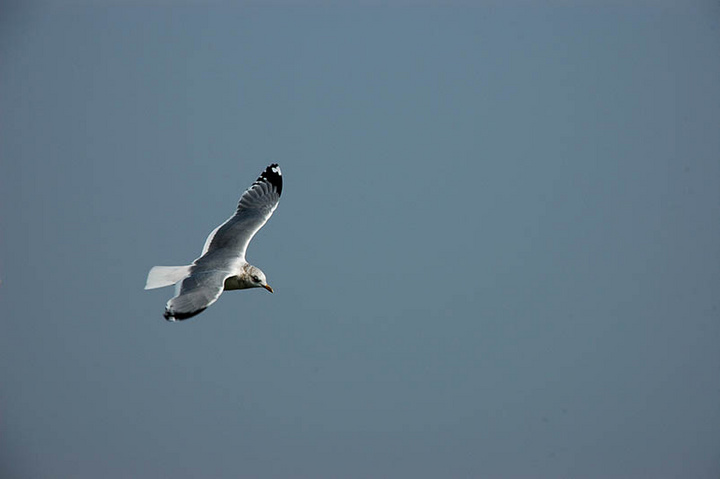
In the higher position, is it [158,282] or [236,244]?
[236,244]

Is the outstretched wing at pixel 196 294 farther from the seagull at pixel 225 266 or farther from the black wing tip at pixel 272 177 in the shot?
the black wing tip at pixel 272 177

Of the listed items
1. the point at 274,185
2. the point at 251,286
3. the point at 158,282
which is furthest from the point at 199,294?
the point at 274,185

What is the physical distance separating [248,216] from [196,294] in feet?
8.80

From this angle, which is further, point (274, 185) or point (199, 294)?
point (274, 185)

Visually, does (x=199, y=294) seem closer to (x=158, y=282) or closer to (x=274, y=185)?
(x=158, y=282)

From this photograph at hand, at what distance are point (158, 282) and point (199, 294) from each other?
61 cm

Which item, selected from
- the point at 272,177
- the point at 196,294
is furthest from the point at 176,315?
the point at 272,177

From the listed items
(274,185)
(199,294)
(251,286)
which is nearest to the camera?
(199,294)

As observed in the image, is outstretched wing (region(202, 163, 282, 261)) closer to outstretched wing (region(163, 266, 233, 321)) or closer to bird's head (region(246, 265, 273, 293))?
bird's head (region(246, 265, 273, 293))

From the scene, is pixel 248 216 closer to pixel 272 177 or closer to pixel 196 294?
pixel 272 177

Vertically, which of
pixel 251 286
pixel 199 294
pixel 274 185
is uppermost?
pixel 274 185

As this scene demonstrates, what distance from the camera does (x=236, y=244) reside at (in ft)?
30.8

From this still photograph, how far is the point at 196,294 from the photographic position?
753 centimetres

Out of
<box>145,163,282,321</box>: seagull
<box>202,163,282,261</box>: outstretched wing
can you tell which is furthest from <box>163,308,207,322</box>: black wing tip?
<box>202,163,282,261</box>: outstretched wing
